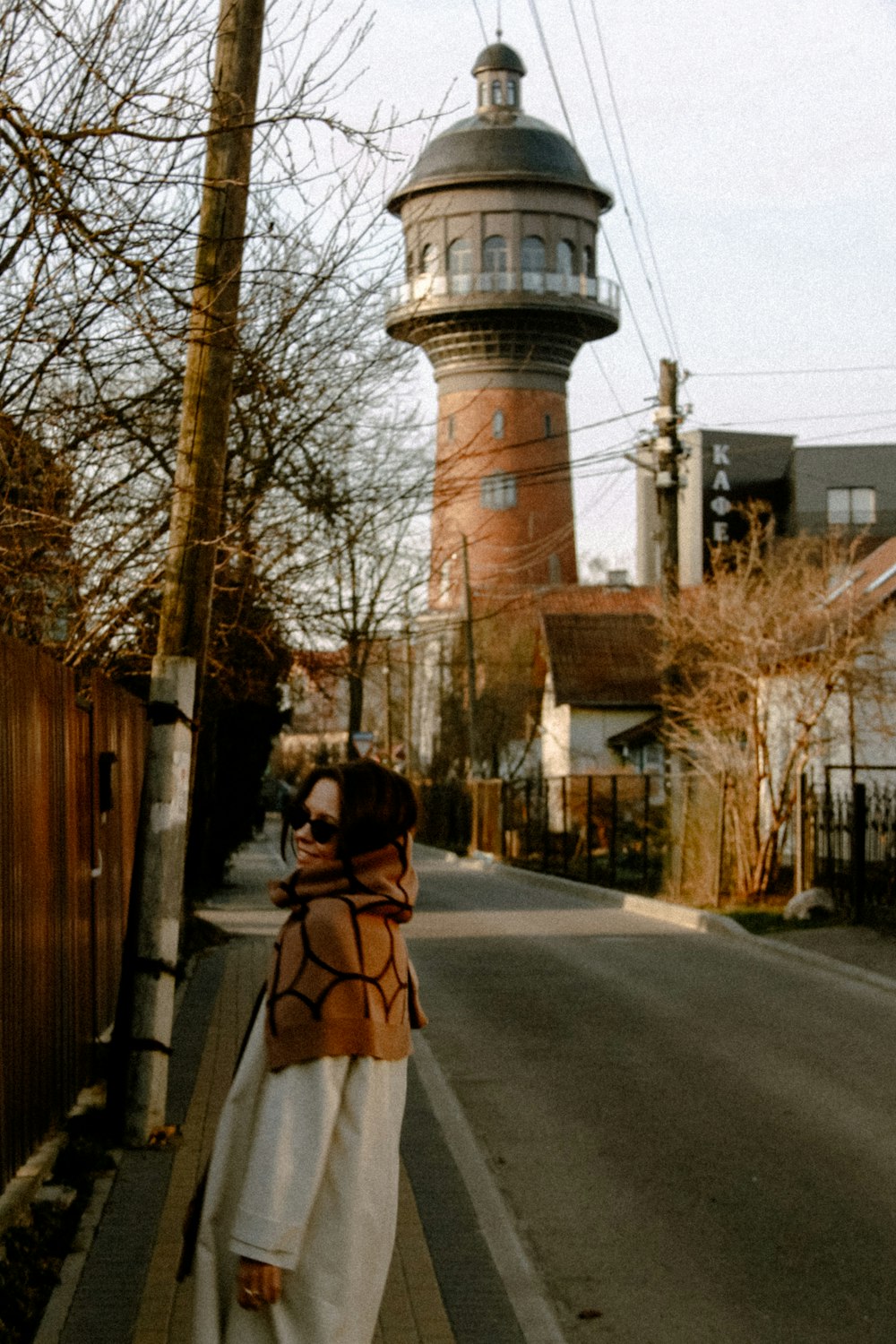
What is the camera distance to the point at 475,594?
6153 centimetres

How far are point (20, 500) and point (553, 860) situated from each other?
2790 cm

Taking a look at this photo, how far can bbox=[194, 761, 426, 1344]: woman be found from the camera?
12.5 ft

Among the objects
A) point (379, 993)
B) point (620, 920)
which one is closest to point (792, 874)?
point (620, 920)

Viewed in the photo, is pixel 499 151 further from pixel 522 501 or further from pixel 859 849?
pixel 859 849

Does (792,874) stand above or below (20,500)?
below

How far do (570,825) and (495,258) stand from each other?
26854 millimetres

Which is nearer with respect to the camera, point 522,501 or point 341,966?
point 341,966

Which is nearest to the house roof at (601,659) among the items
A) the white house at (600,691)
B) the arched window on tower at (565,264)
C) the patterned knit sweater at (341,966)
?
the white house at (600,691)

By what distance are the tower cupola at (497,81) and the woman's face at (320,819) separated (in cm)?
6177

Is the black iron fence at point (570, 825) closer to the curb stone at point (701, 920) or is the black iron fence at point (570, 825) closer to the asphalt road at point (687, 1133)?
the curb stone at point (701, 920)

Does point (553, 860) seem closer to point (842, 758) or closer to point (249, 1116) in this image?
point (842, 758)

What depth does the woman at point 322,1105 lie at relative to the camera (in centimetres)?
381

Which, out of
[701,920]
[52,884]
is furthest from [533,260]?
[52,884]

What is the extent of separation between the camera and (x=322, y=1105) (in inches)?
152
